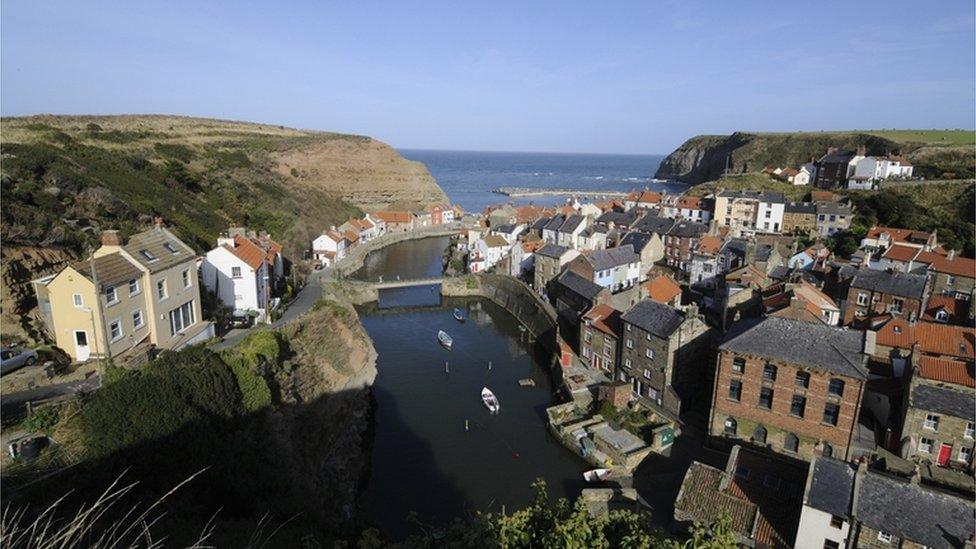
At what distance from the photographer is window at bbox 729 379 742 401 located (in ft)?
93.6

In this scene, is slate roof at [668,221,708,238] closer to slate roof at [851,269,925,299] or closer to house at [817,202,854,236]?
house at [817,202,854,236]

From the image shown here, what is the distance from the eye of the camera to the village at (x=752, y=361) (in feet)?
69.5

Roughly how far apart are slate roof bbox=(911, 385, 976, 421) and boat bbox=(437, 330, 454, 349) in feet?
104

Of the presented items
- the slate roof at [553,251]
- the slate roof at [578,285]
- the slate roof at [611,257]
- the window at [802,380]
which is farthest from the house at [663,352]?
the slate roof at [553,251]

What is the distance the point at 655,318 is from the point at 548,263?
23.8 metres

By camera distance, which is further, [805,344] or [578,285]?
[578,285]

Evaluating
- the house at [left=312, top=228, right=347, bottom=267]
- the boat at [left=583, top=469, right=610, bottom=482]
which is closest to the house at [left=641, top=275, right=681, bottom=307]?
the boat at [left=583, top=469, right=610, bottom=482]

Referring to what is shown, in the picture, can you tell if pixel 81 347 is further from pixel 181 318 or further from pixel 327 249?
pixel 327 249

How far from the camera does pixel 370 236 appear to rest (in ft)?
295

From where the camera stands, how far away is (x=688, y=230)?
6256 cm

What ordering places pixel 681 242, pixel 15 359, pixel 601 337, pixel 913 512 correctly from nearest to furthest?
1. pixel 913 512
2. pixel 15 359
3. pixel 601 337
4. pixel 681 242

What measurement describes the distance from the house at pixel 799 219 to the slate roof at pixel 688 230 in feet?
58.9

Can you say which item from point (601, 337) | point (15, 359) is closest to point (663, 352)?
point (601, 337)

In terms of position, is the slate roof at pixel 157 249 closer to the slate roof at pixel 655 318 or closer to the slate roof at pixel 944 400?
the slate roof at pixel 655 318
